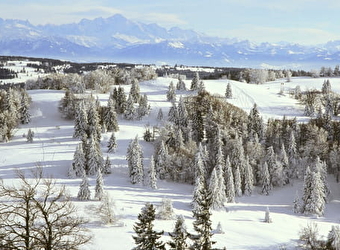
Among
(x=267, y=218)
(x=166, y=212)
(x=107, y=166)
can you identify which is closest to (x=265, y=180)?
(x=267, y=218)

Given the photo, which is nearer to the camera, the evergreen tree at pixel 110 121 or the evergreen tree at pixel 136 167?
the evergreen tree at pixel 136 167

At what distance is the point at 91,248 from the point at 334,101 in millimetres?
116468

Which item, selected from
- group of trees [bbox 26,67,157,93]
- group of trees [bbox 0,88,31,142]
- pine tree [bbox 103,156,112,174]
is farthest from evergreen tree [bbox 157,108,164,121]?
group of trees [bbox 0,88,31,142]

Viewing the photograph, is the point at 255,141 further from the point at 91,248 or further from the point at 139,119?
the point at 91,248

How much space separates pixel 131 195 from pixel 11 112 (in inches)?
2166

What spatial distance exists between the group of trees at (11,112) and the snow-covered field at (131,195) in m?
2.70

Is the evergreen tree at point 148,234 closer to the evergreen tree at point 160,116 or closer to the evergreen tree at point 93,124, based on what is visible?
the evergreen tree at point 93,124

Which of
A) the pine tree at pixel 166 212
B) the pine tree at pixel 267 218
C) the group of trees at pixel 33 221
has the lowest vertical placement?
the pine tree at pixel 267 218

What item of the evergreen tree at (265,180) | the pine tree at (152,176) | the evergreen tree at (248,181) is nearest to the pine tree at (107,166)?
the pine tree at (152,176)

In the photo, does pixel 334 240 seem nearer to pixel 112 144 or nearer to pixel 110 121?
pixel 112 144

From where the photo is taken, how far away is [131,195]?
66.1 metres

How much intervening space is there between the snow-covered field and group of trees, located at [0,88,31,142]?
270 centimetres

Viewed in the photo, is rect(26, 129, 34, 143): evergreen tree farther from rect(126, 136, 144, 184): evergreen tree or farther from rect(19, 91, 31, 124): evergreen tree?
rect(126, 136, 144, 184): evergreen tree

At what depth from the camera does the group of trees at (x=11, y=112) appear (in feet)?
301
